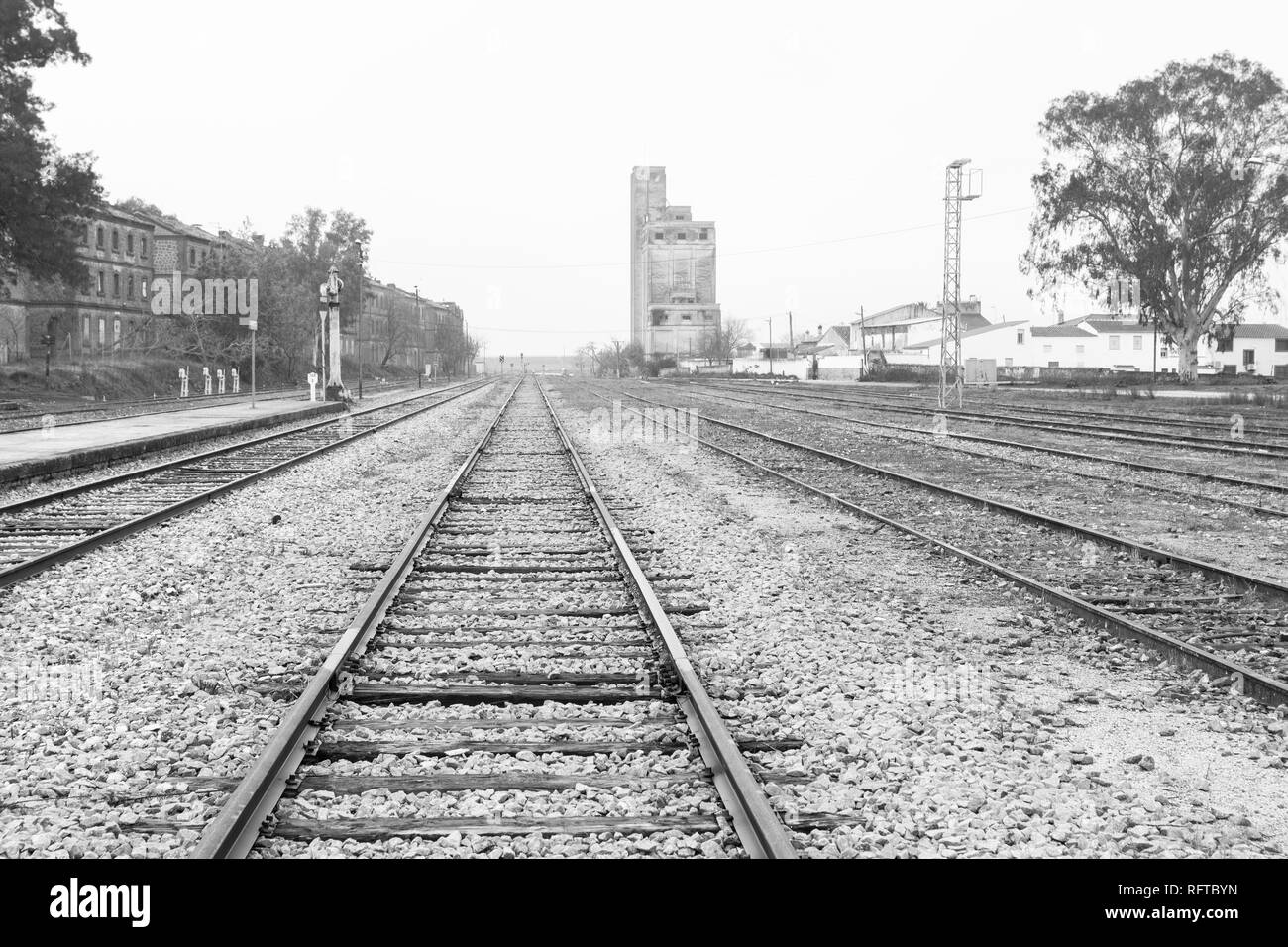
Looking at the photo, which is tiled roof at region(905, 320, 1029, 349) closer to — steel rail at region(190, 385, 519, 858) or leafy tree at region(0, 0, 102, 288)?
leafy tree at region(0, 0, 102, 288)

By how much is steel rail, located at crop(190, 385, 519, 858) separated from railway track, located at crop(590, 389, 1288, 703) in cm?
458

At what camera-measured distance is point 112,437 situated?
71.4ft

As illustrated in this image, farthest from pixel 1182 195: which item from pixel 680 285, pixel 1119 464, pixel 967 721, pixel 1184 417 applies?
pixel 680 285

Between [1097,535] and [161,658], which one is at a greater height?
[1097,535]

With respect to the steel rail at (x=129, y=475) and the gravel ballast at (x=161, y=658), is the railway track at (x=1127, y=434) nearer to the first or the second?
the gravel ballast at (x=161, y=658)

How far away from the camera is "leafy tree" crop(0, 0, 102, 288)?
38.3 metres

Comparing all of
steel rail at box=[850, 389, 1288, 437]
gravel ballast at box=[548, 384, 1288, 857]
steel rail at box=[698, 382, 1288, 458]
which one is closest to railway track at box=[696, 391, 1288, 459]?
steel rail at box=[698, 382, 1288, 458]

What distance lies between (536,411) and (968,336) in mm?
74640

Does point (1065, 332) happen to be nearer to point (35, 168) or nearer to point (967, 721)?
point (35, 168)

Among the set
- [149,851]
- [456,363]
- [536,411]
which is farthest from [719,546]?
[456,363]

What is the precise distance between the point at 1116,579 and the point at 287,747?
685 centimetres

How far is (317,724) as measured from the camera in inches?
195
